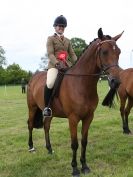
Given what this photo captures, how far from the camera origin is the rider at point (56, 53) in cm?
761

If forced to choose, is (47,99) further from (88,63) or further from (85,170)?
(85,170)

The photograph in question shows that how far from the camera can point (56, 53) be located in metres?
7.88

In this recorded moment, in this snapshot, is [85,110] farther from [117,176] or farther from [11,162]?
[11,162]

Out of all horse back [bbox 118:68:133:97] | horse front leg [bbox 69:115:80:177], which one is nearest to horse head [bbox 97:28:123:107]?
horse front leg [bbox 69:115:80:177]

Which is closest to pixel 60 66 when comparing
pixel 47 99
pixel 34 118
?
pixel 47 99

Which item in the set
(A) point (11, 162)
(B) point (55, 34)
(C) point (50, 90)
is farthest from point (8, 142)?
(B) point (55, 34)

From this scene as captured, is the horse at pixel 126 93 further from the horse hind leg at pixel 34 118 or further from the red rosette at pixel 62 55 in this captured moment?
the red rosette at pixel 62 55

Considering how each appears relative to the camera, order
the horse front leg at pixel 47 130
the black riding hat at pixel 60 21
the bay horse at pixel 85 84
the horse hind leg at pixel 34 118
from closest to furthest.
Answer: the bay horse at pixel 85 84 < the black riding hat at pixel 60 21 < the horse front leg at pixel 47 130 < the horse hind leg at pixel 34 118

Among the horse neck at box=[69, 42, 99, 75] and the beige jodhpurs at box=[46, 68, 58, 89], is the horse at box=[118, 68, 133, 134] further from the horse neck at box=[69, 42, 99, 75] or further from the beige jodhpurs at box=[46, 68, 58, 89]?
the horse neck at box=[69, 42, 99, 75]

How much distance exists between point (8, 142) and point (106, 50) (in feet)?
16.5

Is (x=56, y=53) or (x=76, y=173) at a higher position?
(x=56, y=53)

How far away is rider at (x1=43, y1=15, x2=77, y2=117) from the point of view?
7.61 metres

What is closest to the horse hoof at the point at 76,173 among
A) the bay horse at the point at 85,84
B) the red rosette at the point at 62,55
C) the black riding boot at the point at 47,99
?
the bay horse at the point at 85,84

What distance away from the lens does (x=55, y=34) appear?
787cm
